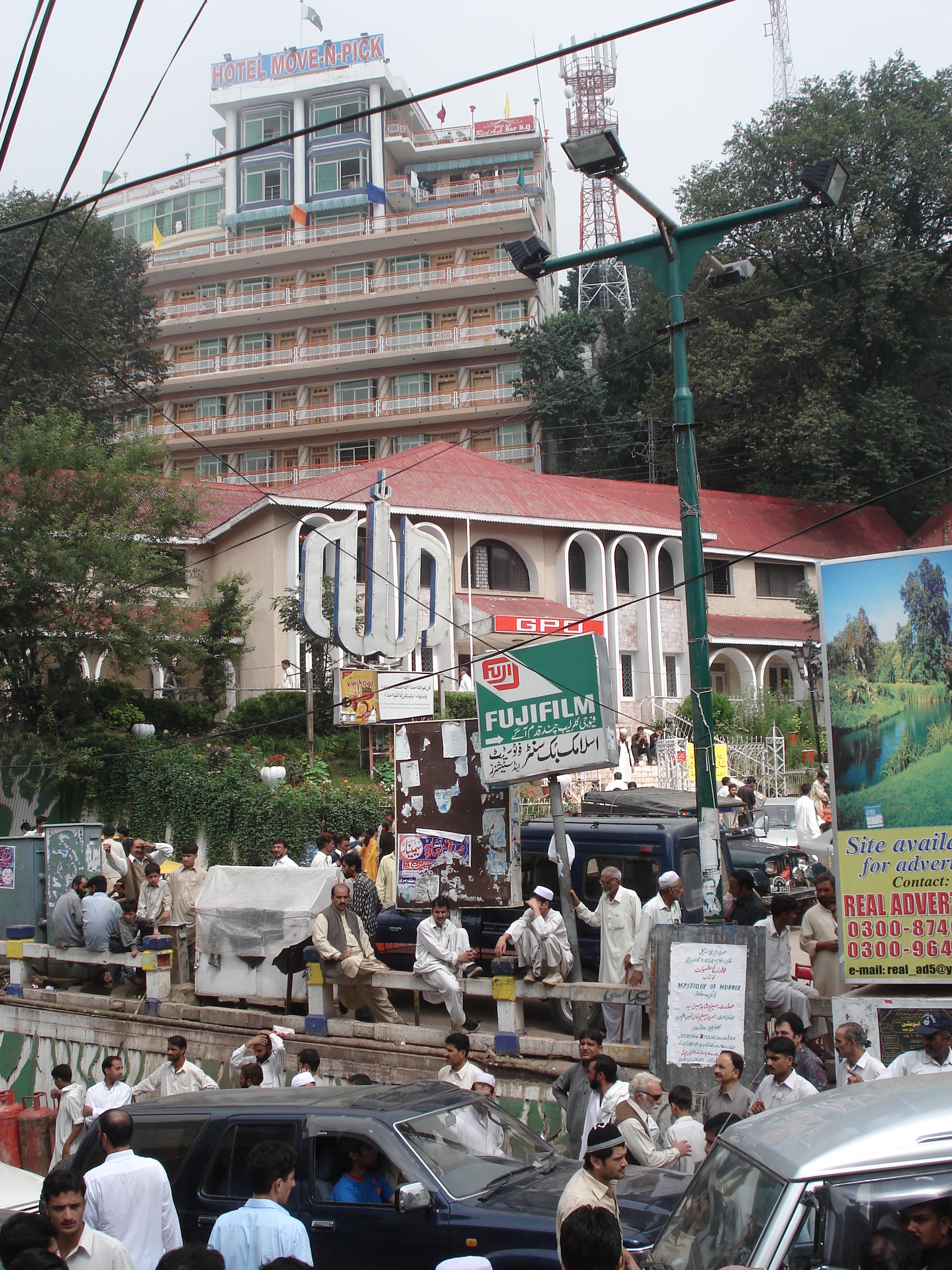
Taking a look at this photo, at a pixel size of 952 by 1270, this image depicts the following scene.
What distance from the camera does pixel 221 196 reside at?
67.4 m

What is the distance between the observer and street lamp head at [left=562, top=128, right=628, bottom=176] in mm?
9094

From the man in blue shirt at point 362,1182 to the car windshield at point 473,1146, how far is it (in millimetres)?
229

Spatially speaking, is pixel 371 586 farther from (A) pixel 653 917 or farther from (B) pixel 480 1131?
(B) pixel 480 1131

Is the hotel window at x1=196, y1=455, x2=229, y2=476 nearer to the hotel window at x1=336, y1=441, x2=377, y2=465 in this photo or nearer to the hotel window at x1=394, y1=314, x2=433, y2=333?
the hotel window at x1=336, y1=441, x2=377, y2=465

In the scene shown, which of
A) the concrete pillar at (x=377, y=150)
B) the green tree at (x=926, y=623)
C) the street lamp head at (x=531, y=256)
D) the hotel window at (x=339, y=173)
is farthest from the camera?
the hotel window at (x=339, y=173)

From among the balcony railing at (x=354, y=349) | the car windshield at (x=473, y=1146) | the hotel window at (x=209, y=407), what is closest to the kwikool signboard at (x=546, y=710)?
the car windshield at (x=473, y=1146)

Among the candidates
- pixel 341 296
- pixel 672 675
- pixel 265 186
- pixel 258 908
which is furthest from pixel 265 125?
pixel 258 908

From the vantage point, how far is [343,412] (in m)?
→ 53.6

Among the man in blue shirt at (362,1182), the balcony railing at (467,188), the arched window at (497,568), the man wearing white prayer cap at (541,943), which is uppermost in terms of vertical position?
the balcony railing at (467,188)

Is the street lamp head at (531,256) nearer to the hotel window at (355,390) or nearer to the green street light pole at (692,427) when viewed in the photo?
the green street light pole at (692,427)

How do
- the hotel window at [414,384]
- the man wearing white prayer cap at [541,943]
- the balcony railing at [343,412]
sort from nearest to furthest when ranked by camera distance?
the man wearing white prayer cap at [541,943], the balcony railing at [343,412], the hotel window at [414,384]

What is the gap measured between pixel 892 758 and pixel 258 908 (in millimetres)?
7085

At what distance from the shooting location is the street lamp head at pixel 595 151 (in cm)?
909

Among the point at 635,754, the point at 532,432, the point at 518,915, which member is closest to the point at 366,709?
the point at 635,754
